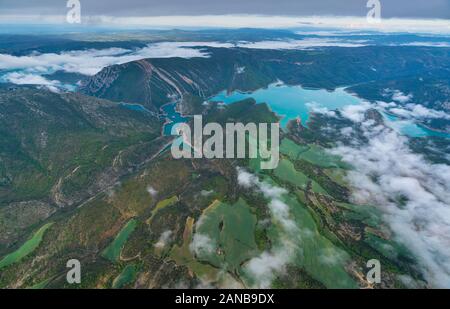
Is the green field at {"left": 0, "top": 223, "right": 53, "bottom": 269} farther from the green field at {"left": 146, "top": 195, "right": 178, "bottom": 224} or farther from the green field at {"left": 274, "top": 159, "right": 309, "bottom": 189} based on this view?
the green field at {"left": 274, "top": 159, "right": 309, "bottom": 189}

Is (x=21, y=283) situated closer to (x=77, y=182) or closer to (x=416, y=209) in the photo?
(x=77, y=182)

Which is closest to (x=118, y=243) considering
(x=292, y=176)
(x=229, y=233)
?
(x=229, y=233)

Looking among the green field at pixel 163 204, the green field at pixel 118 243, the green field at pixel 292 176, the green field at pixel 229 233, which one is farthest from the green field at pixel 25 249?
the green field at pixel 292 176

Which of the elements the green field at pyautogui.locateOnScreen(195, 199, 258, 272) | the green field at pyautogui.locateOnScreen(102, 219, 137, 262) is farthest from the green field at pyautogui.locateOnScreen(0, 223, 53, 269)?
the green field at pyautogui.locateOnScreen(195, 199, 258, 272)

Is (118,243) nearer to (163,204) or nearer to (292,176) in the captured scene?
(163,204)

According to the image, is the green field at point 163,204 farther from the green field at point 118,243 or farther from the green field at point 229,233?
the green field at point 229,233
